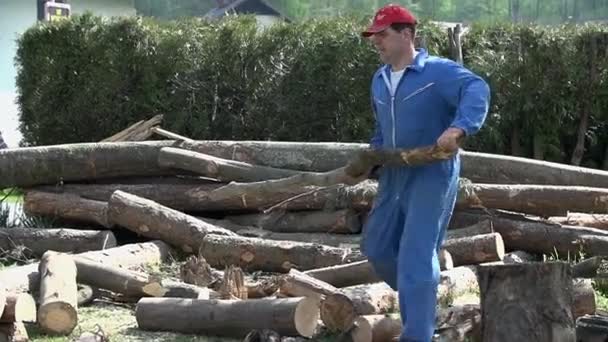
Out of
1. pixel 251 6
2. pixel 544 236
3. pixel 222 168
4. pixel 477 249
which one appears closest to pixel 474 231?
pixel 544 236

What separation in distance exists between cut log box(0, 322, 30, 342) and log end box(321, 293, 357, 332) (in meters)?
1.96

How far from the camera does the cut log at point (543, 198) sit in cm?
1009

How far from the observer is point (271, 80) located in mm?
13852

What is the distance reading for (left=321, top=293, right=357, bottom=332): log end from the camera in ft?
22.5

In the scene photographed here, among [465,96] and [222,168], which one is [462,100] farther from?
[222,168]

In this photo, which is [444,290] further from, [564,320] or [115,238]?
[115,238]

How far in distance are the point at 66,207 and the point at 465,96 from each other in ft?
20.7

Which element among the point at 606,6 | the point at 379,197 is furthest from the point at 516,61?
the point at 379,197

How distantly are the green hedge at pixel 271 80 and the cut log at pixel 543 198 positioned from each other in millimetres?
2942

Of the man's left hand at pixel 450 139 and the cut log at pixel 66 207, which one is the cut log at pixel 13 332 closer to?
the man's left hand at pixel 450 139

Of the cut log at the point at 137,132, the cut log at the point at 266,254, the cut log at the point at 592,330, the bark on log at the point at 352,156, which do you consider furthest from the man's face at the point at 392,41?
the cut log at the point at 137,132

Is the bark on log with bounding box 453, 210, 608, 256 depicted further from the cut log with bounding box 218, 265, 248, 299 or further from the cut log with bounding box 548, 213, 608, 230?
the cut log with bounding box 218, 265, 248, 299

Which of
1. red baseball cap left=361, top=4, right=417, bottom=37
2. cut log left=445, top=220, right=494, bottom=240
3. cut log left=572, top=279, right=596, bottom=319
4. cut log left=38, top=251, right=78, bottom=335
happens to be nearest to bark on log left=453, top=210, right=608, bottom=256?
Result: cut log left=445, top=220, right=494, bottom=240

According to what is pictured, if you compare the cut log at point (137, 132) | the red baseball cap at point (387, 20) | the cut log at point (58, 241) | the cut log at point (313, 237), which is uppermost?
the red baseball cap at point (387, 20)
